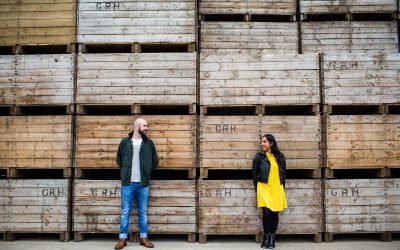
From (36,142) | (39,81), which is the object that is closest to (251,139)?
(36,142)

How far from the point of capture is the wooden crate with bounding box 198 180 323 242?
5.95 metres

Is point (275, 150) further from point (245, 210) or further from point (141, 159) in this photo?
point (141, 159)

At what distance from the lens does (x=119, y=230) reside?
595 centimetres

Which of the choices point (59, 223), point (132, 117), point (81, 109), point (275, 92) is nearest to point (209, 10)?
point (275, 92)

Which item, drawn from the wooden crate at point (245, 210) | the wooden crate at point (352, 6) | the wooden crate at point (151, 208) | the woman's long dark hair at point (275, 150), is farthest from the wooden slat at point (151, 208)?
the wooden crate at point (352, 6)

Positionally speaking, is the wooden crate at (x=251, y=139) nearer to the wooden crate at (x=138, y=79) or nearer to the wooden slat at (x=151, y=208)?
the wooden slat at (x=151, y=208)

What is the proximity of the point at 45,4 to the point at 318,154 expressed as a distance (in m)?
5.30

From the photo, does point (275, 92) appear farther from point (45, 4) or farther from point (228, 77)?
point (45, 4)

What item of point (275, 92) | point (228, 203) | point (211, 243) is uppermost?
point (275, 92)

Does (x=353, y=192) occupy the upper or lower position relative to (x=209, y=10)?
lower

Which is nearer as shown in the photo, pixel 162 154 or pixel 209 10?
pixel 162 154

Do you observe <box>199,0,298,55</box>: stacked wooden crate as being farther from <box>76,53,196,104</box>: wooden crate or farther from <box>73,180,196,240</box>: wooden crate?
<box>73,180,196,240</box>: wooden crate

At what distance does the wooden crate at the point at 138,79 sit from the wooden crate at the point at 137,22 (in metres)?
0.34

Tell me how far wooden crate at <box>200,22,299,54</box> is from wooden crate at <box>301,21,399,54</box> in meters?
0.28
